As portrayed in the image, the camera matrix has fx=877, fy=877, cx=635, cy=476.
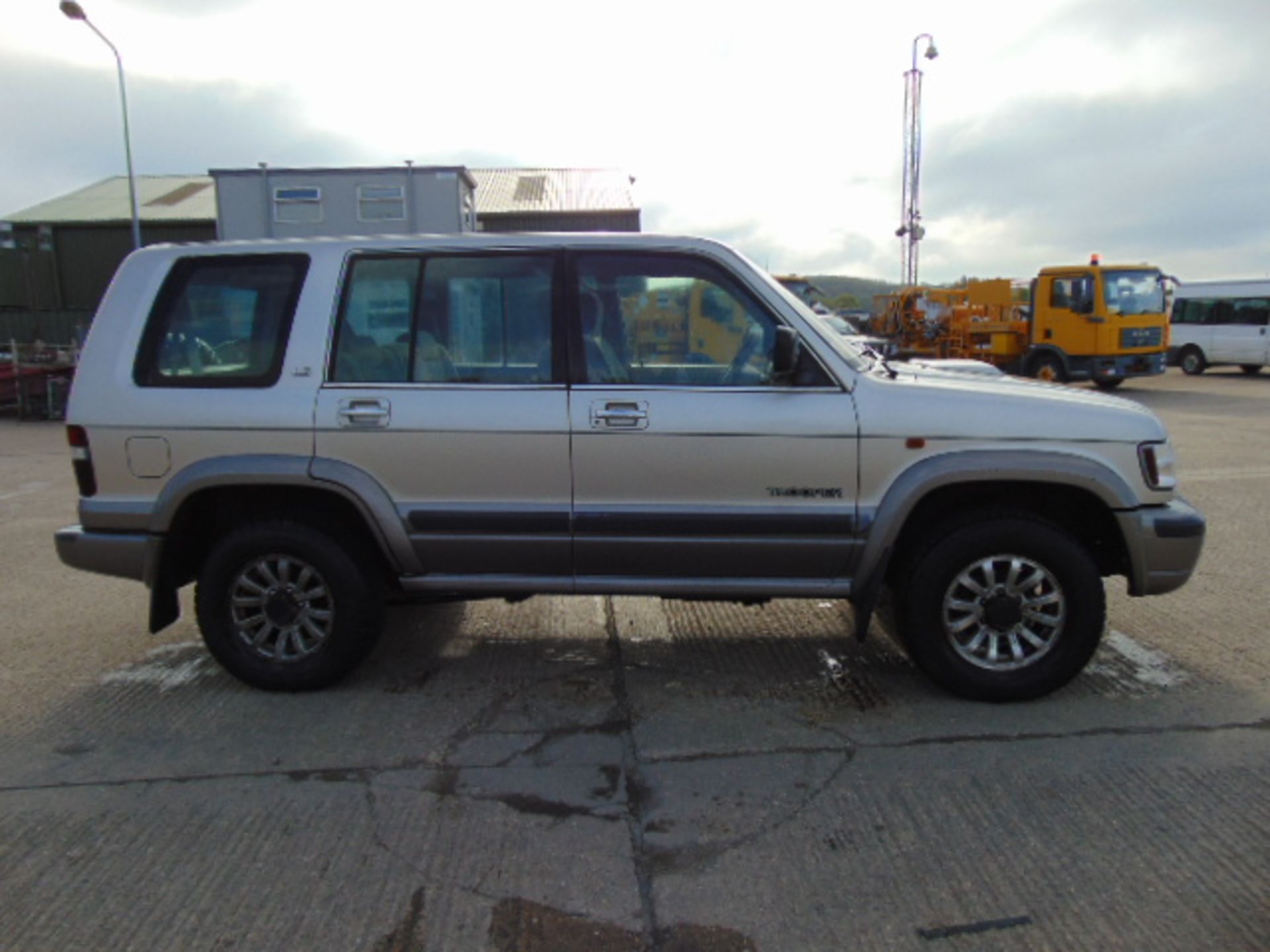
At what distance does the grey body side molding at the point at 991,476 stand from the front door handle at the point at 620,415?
1046 mm

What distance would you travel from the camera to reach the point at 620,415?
3598 millimetres

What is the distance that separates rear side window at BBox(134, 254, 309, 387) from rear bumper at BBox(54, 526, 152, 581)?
27.0 inches

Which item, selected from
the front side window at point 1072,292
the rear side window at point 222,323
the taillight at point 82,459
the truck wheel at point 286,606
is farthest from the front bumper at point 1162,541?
the front side window at point 1072,292

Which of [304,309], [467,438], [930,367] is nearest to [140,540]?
[304,309]


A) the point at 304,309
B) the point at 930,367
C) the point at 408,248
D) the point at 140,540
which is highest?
the point at 408,248

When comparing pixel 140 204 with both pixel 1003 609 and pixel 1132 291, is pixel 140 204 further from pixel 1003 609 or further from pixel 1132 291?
pixel 1003 609

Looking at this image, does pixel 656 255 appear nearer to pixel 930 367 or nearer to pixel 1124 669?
pixel 930 367

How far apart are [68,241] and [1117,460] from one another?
3943 cm

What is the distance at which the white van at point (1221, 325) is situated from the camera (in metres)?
21.6

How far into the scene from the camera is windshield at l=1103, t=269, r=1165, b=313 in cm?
1712

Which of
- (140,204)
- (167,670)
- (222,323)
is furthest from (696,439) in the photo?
(140,204)

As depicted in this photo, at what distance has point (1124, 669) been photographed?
4070mm

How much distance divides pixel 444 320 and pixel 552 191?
29931 millimetres

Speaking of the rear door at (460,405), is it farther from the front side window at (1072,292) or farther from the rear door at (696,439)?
the front side window at (1072,292)
